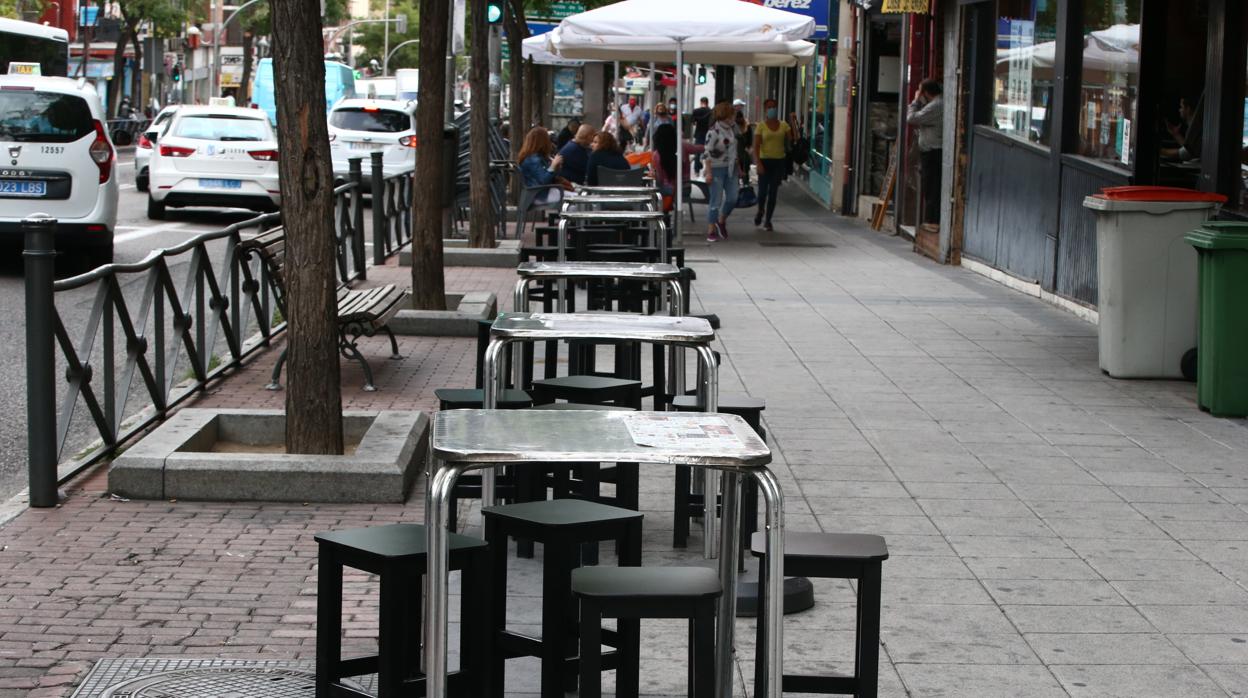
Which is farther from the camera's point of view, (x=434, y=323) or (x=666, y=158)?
(x=666, y=158)

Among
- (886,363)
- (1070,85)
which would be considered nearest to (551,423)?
(886,363)

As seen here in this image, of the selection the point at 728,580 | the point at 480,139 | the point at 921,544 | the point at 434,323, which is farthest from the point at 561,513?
the point at 480,139

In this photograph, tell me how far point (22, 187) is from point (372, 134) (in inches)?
471

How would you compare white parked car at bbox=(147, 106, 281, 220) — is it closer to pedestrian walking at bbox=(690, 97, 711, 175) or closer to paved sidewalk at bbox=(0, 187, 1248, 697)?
paved sidewalk at bbox=(0, 187, 1248, 697)

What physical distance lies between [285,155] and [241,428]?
142cm

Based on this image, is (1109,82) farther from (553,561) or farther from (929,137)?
(553,561)

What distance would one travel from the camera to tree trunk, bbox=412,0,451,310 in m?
12.6

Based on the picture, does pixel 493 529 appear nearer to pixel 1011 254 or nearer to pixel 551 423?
pixel 551 423

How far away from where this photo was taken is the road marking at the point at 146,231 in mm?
20553

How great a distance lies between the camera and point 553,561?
A: 166 inches

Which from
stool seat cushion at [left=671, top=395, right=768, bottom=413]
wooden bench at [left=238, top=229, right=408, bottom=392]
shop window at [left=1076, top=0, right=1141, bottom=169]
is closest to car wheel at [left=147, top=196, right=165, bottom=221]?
wooden bench at [left=238, top=229, right=408, bottom=392]

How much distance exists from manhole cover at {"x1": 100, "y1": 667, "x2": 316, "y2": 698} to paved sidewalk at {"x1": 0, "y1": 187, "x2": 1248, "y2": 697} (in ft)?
0.65

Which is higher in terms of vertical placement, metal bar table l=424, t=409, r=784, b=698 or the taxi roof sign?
the taxi roof sign

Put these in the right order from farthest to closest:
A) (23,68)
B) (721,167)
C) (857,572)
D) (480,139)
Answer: (23,68), (721,167), (480,139), (857,572)
